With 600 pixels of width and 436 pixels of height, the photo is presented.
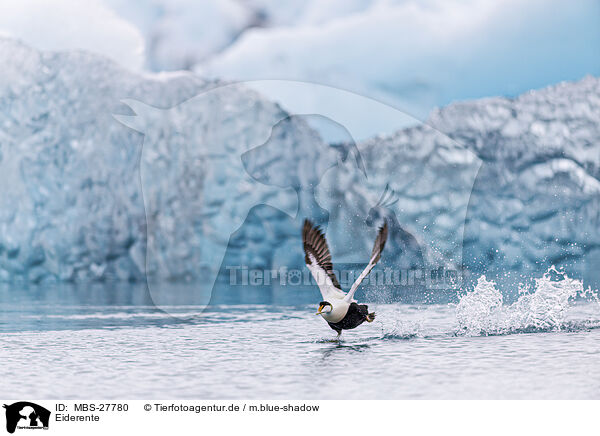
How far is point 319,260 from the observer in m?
7.64

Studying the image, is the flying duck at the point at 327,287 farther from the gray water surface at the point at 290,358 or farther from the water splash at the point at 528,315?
the water splash at the point at 528,315

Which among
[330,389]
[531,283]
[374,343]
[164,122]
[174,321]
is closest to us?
[330,389]

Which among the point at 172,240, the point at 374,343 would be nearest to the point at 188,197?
the point at 172,240

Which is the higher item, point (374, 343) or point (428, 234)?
point (428, 234)

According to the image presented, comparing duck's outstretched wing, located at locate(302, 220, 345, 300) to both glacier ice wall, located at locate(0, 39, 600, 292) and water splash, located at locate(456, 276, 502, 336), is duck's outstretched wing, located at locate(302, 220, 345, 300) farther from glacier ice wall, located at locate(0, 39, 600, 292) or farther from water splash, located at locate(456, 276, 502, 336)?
glacier ice wall, located at locate(0, 39, 600, 292)

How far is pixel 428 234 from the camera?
2475 centimetres

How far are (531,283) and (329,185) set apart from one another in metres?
7.93

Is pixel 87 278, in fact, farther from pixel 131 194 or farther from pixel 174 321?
pixel 174 321

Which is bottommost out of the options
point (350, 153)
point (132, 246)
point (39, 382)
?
point (39, 382)

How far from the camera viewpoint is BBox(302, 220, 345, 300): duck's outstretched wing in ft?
24.8
